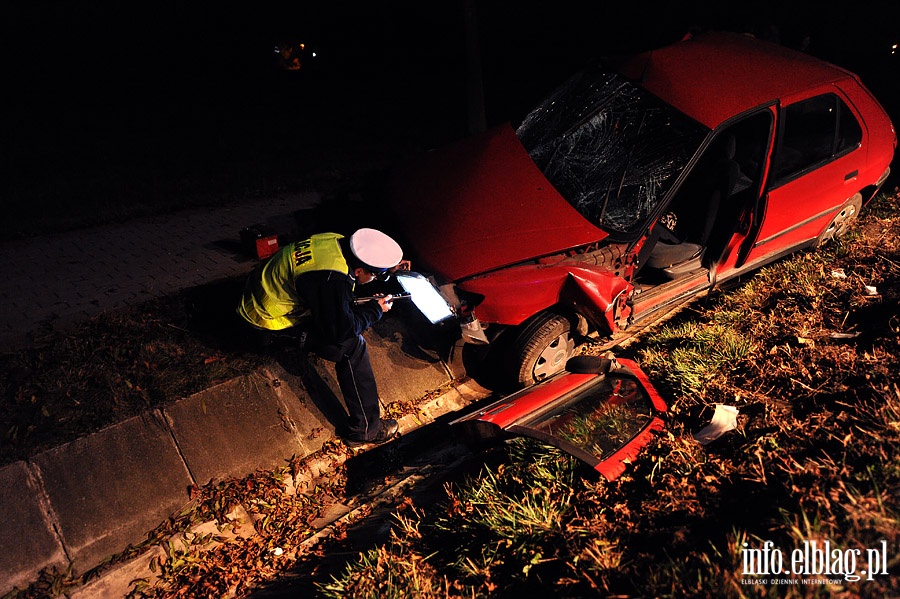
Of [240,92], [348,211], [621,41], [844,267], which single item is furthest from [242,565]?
[621,41]

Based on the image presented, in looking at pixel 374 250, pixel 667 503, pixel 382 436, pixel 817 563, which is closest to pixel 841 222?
pixel 667 503

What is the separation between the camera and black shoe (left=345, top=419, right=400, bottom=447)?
3.98 meters

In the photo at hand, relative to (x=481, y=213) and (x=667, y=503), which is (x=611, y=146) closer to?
(x=481, y=213)

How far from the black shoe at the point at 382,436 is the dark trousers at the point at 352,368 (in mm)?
31

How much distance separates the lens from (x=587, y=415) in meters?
3.16

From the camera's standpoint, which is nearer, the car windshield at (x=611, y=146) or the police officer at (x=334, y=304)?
the police officer at (x=334, y=304)

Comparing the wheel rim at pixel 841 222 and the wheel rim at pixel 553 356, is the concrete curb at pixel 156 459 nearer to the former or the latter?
the wheel rim at pixel 553 356

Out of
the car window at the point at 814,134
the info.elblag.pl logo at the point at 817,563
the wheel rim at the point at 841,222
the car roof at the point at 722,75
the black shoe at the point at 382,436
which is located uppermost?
the car roof at the point at 722,75

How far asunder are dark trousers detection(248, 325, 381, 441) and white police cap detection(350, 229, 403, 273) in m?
0.57

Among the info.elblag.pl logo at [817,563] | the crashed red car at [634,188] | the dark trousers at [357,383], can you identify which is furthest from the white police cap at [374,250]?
the info.elblag.pl logo at [817,563]

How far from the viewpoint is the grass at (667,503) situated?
2396 millimetres

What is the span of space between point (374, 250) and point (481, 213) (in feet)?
3.17

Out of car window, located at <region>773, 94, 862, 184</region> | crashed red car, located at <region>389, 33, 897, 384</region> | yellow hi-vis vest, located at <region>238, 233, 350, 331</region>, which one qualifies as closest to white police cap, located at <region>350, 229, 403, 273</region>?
yellow hi-vis vest, located at <region>238, 233, 350, 331</region>

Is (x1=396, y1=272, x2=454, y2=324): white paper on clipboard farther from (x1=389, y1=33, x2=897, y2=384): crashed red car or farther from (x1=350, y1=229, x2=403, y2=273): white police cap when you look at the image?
(x1=350, y1=229, x2=403, y2=273): white police cap
